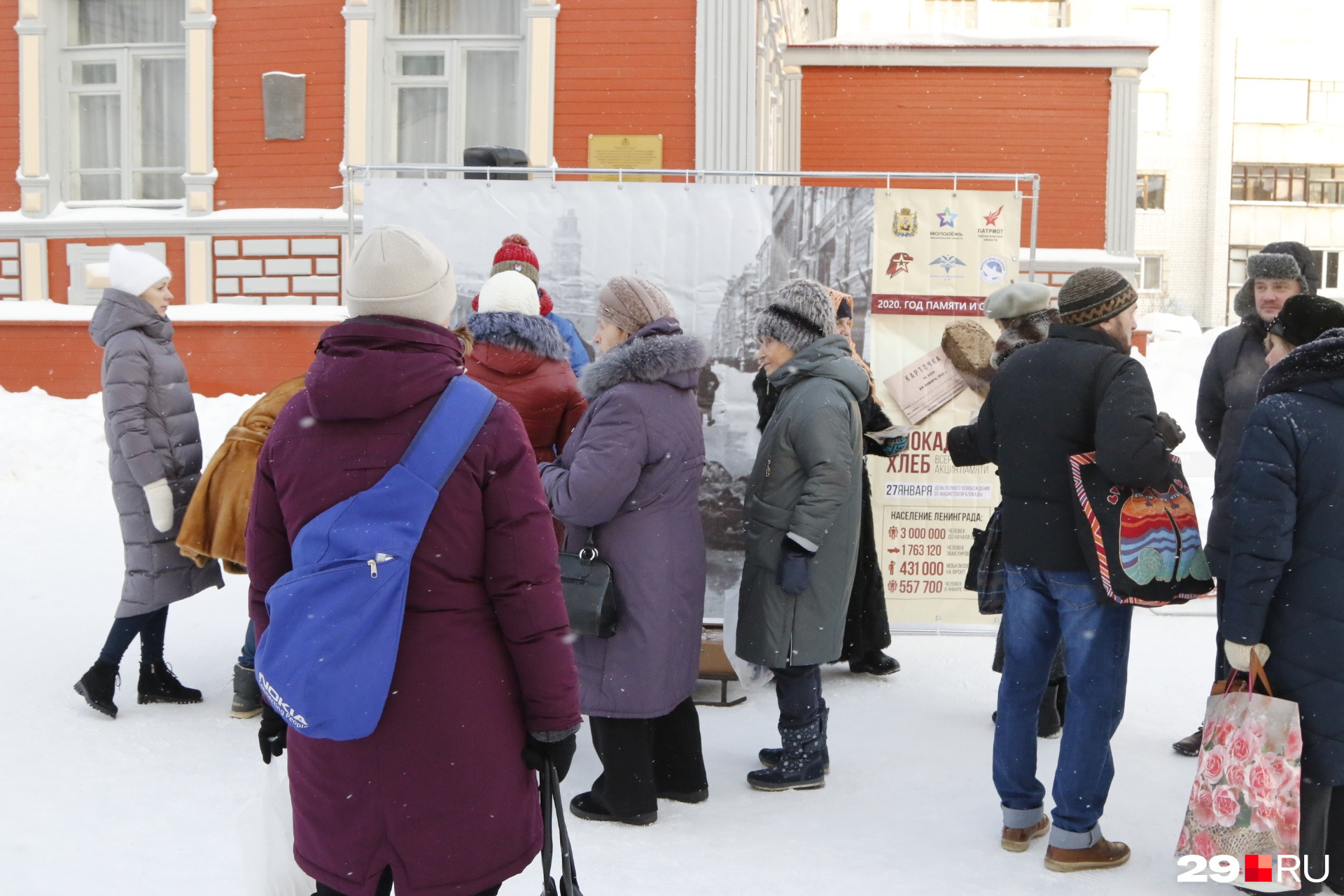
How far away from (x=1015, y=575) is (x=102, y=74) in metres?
12.7

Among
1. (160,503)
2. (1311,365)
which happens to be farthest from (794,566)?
(160,503)

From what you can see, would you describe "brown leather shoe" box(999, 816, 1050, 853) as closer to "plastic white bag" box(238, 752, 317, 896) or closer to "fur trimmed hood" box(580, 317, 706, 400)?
"fur trimmed hood" box(580, 317, 706, 400)

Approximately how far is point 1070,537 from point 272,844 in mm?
2159

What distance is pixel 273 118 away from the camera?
1207 centimetres

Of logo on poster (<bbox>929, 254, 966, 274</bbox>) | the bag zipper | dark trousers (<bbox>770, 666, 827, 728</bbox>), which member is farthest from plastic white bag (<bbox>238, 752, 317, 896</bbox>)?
logo on poster (<bbox>929, 254, 966, 274</bbox>)

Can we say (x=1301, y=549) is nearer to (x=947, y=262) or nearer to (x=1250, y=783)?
(x=1250, y=783)

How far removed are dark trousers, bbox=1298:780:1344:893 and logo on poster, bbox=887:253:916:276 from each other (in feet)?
8.68

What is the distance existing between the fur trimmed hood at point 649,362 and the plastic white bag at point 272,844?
1.55m

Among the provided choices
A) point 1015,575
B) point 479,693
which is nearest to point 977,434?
point 1015,575

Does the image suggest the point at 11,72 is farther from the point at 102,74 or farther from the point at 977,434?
the point at 977,434

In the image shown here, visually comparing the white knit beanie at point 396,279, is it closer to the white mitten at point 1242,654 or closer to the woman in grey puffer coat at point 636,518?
the woman in grey puffer coat at point 636,518

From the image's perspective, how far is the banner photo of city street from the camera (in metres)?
4.95

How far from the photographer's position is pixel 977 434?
3.69m

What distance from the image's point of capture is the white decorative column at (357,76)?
12.0 meters
